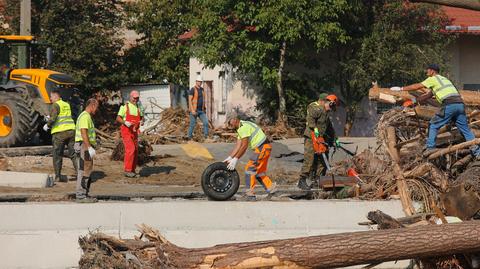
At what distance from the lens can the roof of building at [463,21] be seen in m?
26.4

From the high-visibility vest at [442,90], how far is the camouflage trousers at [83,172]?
5.25 meters

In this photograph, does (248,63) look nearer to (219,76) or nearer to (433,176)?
(219,76)

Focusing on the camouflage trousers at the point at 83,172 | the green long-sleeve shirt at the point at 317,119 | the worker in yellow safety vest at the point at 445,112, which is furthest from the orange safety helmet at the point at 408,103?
the camouflage trousers at the point at 83,172

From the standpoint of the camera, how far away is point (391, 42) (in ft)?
83.3

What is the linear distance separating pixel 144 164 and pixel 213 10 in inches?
285

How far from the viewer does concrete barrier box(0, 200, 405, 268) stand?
11266 mm

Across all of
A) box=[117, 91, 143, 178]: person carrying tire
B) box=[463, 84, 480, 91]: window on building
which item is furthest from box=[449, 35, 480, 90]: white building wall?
box=[117, 91, 143, 178]: person carrying tire

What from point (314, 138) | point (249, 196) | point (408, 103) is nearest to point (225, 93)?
point (314, 138)

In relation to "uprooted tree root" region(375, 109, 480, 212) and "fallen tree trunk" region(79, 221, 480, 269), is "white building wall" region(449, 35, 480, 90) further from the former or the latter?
"fallen tree trunk" region(79, 221, 480, 269)

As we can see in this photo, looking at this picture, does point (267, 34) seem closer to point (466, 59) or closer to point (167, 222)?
point (466, 59)

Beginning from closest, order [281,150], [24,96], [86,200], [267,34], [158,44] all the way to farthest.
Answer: [86,200] < [24,96] < [281,150] < [267,34] < [158,44]

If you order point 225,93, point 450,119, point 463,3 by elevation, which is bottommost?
point 450,119

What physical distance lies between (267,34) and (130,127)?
29.0 feet

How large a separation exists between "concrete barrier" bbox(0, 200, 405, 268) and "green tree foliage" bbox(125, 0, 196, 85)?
67.8 feet
